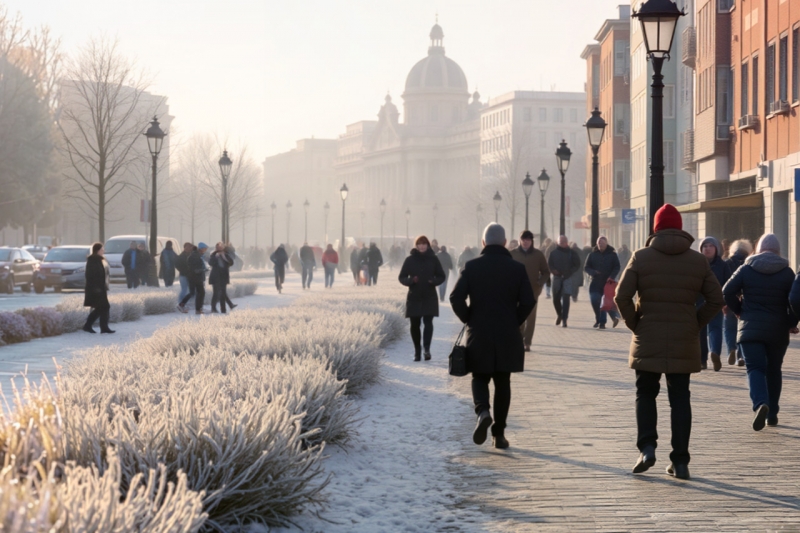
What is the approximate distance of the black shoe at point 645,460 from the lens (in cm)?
751

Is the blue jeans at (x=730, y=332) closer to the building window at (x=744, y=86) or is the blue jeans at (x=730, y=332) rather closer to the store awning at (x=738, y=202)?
the store awning at (x=738, y=202)

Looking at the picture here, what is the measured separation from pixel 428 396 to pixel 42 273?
28.0 m

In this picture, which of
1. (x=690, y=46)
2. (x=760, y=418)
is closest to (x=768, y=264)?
(x=760, y=418)

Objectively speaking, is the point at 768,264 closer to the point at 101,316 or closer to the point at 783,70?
the point at 101,316

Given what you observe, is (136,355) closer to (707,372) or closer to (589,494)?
(589,494)

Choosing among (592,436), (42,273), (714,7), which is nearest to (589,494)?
(592,436)

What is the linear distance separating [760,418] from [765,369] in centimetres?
50

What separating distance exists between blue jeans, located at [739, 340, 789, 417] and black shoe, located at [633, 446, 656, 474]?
2.32 meters

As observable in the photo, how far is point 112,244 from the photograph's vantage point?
131 feet

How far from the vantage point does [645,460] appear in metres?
7.51

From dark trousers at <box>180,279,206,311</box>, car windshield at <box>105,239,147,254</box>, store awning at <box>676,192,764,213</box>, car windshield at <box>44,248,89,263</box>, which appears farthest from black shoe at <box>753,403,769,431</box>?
car windshield at <box>105,239,147,254</box>

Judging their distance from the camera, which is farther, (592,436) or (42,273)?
(42,273)

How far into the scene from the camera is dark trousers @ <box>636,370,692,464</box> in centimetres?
749

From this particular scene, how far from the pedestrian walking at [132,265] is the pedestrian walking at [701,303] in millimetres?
21916
